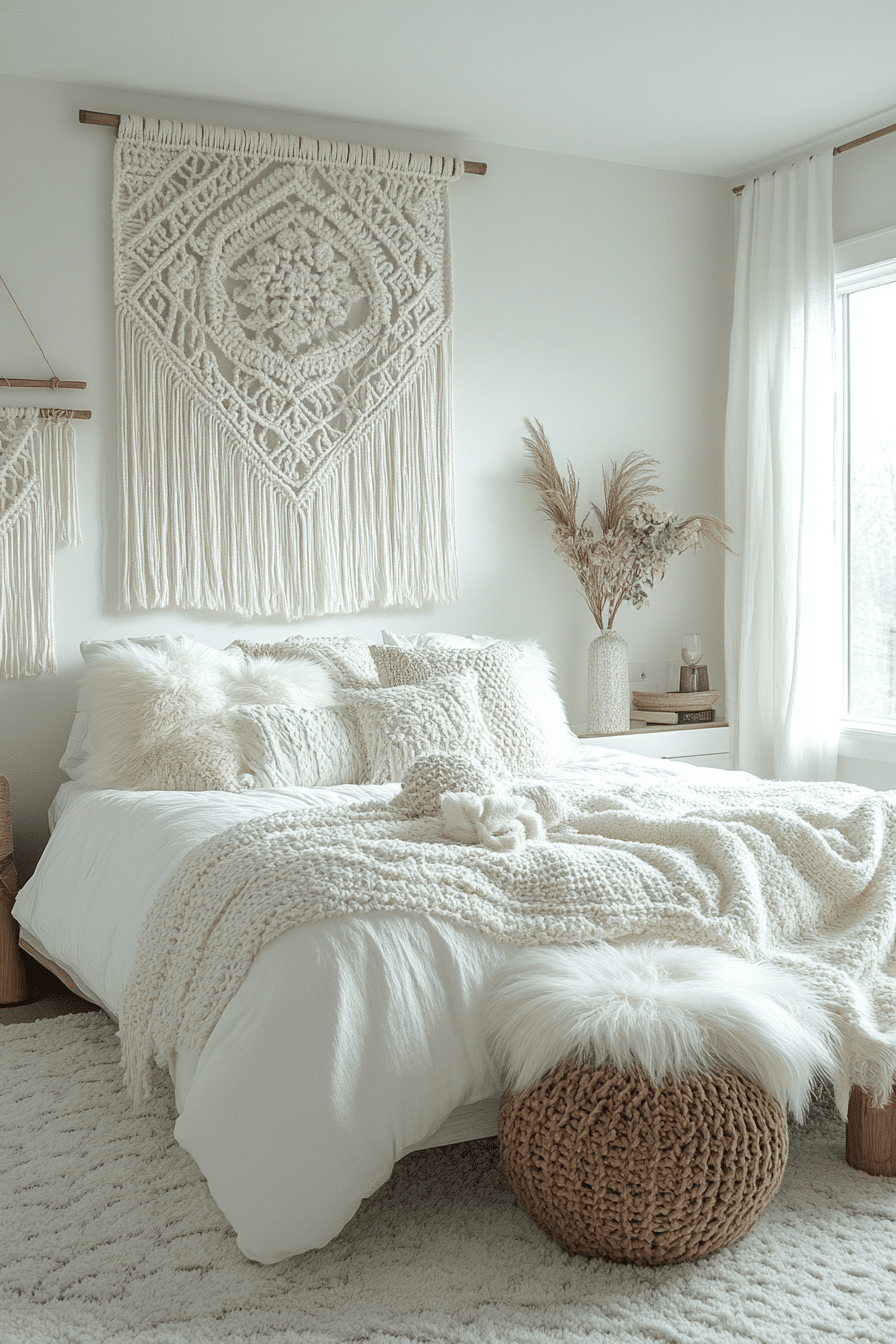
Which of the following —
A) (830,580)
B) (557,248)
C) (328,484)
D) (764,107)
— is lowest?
(830,580)

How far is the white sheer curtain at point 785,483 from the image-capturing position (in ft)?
13.3

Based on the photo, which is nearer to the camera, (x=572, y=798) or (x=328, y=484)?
(x=572, y=798)

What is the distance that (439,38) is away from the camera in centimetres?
321

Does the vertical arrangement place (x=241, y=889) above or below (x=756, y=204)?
below

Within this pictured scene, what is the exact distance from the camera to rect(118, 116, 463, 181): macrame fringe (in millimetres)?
3512

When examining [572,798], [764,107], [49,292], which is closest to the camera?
[572,798]

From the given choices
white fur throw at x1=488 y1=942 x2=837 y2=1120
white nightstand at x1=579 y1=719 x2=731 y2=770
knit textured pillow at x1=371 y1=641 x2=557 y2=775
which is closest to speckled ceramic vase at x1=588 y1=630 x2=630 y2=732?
white nightstand at x1=579 y1=719 x2=731 y2=770

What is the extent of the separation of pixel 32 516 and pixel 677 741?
7.35ft

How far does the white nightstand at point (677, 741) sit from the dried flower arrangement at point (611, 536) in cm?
43

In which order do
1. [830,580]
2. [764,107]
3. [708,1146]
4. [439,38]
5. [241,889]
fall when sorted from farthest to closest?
[830,580] → [764,107] → [439,38] → [241,889] → [708,1146]

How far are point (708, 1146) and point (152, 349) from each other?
2833mm

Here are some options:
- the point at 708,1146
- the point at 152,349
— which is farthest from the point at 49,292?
the point at 708,1146

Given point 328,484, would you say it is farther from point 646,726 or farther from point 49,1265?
point 49,1265

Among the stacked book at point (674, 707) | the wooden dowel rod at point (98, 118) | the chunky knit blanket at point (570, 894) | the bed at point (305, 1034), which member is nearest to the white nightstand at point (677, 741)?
the stacked book at point (674, 707)
